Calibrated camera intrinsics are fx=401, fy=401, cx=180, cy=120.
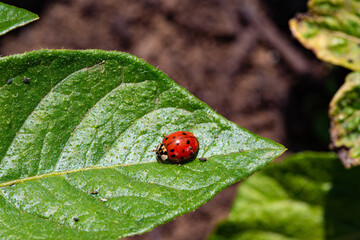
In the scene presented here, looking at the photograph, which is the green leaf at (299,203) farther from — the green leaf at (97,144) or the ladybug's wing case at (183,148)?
the green leaf at (97,144)

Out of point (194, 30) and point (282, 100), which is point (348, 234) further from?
point (194, 30)

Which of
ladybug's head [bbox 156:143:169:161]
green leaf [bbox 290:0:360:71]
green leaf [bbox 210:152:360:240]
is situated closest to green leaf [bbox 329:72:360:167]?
green leaf [bbox 290:0:360:71]

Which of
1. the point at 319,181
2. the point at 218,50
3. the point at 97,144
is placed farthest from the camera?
the point at 218,50

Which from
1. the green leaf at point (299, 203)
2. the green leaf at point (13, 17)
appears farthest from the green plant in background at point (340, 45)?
the green leaf at point (13, 17)

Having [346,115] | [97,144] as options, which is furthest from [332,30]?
[97,144]

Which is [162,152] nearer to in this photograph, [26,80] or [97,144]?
[97,144]
